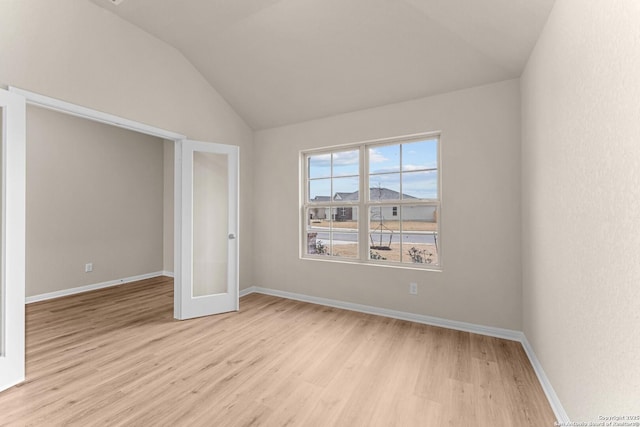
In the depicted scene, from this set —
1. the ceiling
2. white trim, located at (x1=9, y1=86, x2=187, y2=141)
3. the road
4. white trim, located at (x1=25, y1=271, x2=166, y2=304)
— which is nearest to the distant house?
the road

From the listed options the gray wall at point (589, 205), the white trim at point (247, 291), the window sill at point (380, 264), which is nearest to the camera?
the gray wall at point (589, 205)

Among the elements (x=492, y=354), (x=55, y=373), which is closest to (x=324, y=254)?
(x=492, y=354)

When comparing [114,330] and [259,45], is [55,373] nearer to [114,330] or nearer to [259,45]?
[114,330]

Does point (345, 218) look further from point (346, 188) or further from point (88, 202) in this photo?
point (88, 202)

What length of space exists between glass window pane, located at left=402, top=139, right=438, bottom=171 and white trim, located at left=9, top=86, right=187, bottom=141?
274 cm

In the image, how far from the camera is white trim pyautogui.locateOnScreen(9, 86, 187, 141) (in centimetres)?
222

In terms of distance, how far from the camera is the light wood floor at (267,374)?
1720 millimetres

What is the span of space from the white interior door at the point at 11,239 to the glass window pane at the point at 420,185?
11.6ft

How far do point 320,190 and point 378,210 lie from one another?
3.01ft

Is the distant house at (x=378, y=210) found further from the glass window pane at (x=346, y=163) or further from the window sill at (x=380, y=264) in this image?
the window sill at (x=380, y=264)

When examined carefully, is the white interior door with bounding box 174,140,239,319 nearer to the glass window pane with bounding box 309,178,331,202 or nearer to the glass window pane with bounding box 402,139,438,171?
the glass window pane with bounding box 309,178,331,202

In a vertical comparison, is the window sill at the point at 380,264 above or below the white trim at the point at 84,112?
below

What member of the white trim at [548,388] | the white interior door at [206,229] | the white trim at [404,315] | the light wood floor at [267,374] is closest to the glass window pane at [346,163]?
the white interior door at [206,229]

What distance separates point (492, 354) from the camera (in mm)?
2447
